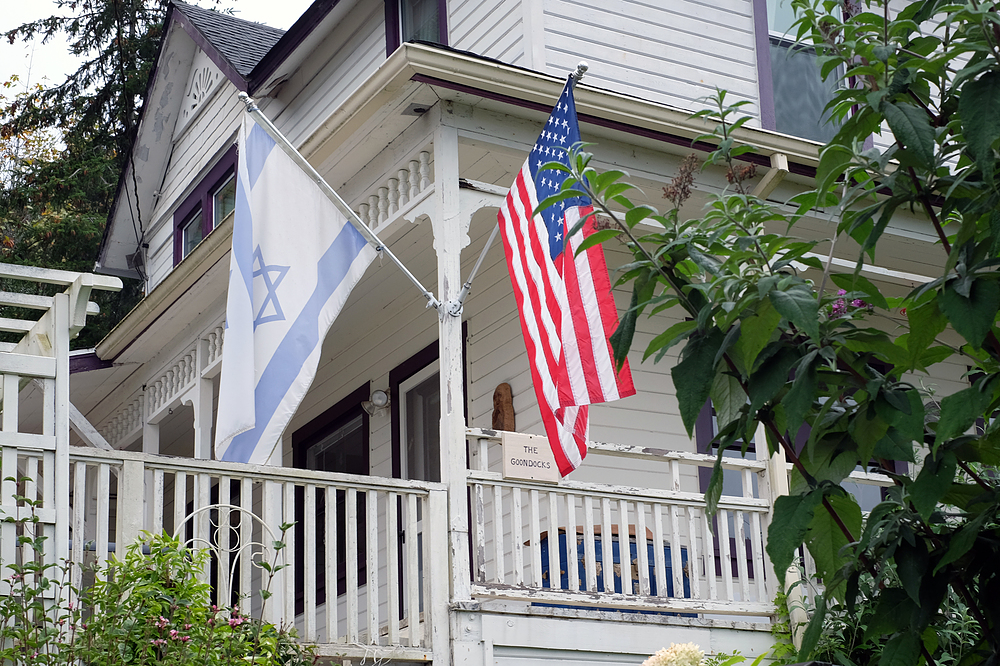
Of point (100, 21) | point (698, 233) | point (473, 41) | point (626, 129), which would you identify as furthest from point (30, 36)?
point (698, 233)

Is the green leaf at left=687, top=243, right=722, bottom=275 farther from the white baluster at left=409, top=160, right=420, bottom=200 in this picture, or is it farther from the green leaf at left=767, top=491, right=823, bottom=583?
the white baluster at left=409, top=160, right=420, bottom=200

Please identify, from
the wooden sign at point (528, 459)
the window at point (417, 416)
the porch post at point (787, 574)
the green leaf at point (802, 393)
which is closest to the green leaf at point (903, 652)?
the green leaf at point (802, 393)

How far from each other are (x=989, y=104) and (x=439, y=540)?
16.6 feet

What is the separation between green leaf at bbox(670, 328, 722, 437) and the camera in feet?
8.41

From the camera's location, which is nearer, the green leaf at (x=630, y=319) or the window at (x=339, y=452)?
the green leaf at (x=630, y=319)

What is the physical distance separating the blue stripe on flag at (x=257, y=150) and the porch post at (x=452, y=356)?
1.09m

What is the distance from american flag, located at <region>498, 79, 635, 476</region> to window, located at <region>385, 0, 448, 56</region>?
14.1ft

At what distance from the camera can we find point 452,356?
7.36 meters

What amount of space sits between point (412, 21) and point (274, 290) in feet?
16.0

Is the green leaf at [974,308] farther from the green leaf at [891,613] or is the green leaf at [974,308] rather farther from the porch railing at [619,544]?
the porch railing at [619,544]

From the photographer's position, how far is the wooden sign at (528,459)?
7.44 meters

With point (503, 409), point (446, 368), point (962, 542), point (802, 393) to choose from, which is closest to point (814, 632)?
point (962, 542)

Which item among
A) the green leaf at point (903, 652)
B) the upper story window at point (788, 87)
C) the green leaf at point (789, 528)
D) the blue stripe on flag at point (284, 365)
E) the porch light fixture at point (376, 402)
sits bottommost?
the green leaf at point (903, 652)

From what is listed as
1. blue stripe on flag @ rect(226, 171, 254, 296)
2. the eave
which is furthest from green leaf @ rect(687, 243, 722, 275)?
the eave
